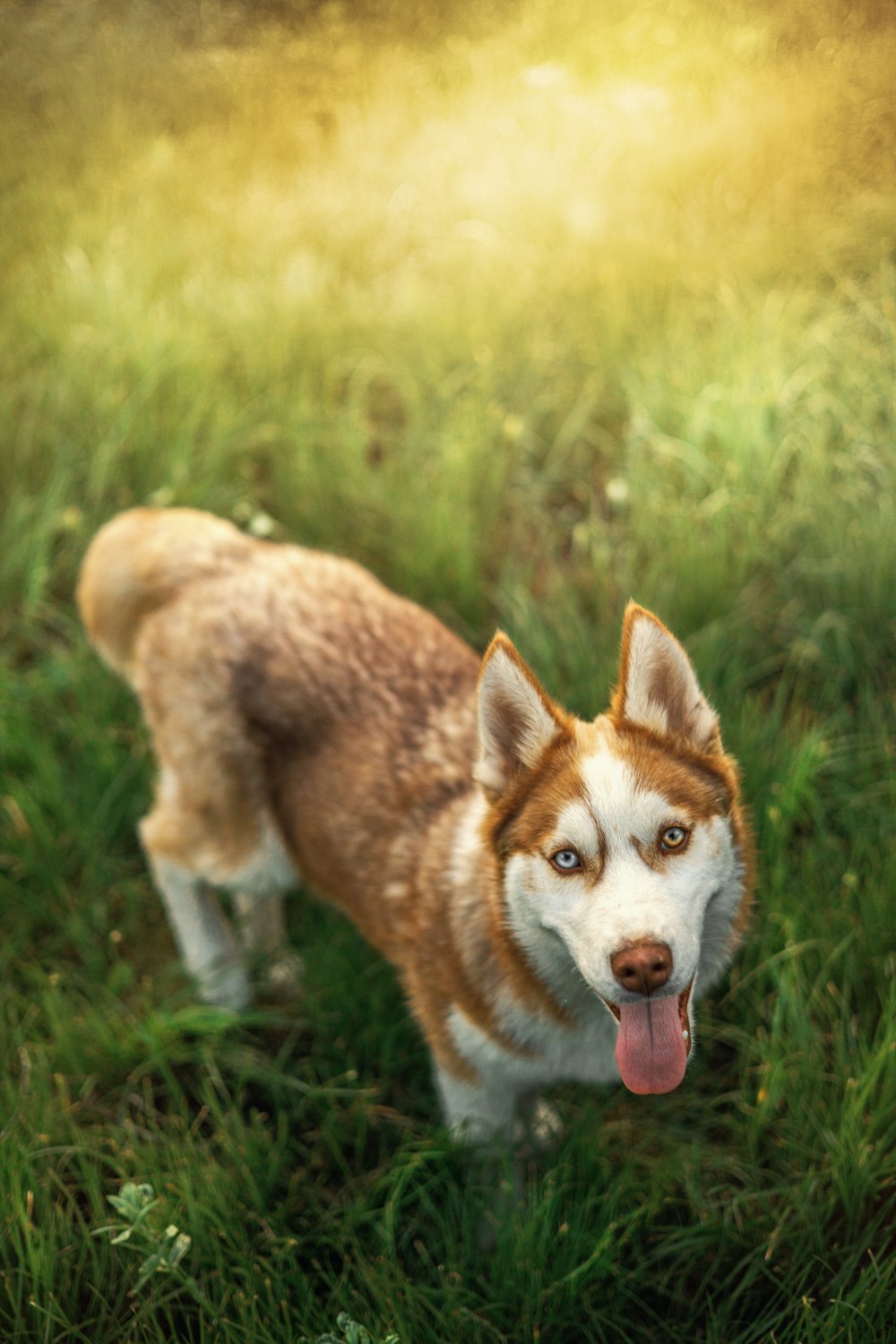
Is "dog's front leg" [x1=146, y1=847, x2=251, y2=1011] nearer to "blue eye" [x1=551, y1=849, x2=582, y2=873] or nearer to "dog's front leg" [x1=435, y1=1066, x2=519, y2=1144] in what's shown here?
"dog's front leg" [x1=435, y1=1066, x2=519, y2=1144]

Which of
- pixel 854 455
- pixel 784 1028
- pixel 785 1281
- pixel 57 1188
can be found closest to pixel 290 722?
pixel 57 1188

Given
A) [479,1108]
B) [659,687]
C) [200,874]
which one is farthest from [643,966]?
[200,874]

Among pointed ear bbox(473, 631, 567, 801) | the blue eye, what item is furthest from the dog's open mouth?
pointed ear bbox(473, 631, 567, 801)

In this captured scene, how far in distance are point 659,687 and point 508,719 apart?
33 centimetres

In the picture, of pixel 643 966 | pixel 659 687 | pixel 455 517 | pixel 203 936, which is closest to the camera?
pixel 643 966

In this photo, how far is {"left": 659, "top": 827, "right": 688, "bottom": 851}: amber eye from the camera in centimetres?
211

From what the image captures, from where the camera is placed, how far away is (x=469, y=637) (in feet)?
13.7

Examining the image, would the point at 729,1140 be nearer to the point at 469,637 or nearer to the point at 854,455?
the point at 469,637

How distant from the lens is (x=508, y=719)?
91.1 inches

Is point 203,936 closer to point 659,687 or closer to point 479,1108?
point 479,1108

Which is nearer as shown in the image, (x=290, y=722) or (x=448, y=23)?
(x=290, y=722)

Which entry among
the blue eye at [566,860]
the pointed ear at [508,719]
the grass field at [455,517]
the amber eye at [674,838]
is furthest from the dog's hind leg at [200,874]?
the amber eye at [674,838]

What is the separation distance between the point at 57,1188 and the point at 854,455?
11.9ft

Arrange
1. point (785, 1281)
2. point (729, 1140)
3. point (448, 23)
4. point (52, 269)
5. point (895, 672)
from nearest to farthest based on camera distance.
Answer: point (785, 1281) < point (729, 1140) < point (895, 672) < point (52, 269) < point (448, 23)
